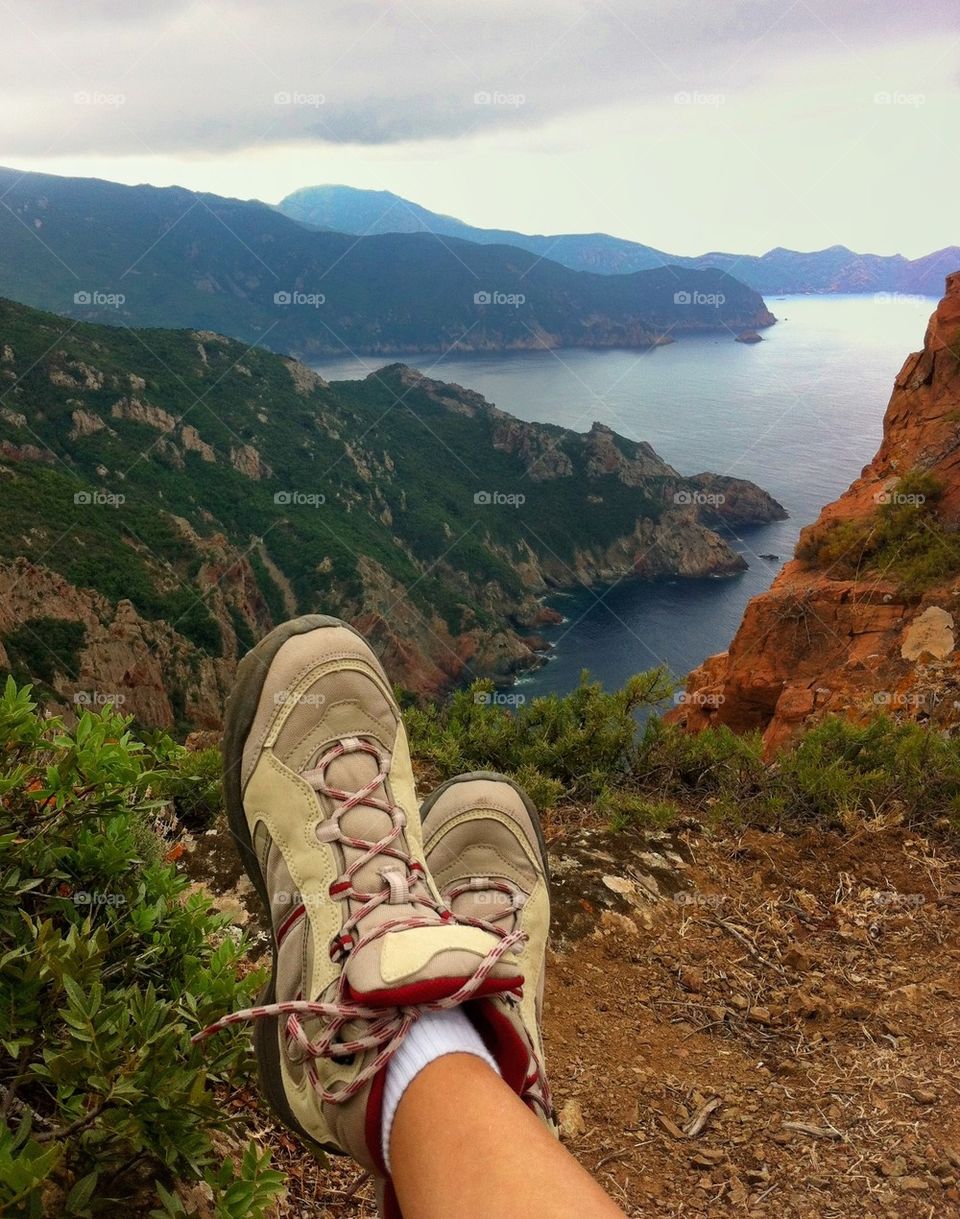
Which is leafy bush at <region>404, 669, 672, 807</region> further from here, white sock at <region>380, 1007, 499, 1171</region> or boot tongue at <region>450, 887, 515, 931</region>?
white sock at <region>380, 1007, 499, 1171</region>

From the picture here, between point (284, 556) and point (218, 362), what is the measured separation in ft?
48.0

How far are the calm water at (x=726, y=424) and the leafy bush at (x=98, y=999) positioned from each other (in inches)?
623

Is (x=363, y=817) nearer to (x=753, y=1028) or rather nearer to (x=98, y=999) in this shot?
(x=98, y=999)

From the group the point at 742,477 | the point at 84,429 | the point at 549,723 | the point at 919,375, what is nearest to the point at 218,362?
the point at 84,429

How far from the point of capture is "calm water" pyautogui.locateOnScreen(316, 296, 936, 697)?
30.5 metres

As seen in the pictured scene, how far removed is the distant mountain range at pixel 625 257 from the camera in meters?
43.0

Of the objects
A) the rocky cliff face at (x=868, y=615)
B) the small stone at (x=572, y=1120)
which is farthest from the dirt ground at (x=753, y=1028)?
the rocky cliff face at (x=868, y=615)

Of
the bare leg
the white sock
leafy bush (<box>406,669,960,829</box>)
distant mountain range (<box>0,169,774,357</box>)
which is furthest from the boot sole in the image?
distant mountain range (<box>0,169,774,357</box>)

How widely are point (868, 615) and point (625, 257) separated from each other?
88.5 meters

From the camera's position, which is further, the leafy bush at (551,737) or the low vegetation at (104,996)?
the leafy bush at (551,737)

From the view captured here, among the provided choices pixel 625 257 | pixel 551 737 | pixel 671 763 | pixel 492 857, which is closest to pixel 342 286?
pixel 625 257

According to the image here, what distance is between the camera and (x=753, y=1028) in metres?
2.44

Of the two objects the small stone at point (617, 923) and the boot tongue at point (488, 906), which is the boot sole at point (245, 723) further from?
the small stone at point (617, 923)

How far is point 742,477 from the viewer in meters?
34.6
